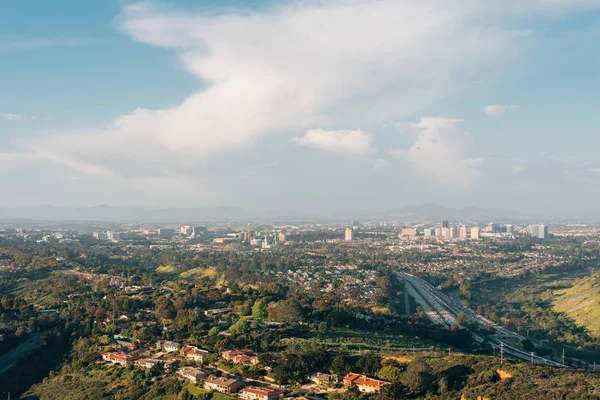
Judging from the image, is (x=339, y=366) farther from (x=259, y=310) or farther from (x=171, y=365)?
(x=259, y=310)

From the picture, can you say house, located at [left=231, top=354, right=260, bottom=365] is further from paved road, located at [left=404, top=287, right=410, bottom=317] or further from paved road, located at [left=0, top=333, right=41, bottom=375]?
paved road, located at [left=404, top=287, right=410, bottom=317]

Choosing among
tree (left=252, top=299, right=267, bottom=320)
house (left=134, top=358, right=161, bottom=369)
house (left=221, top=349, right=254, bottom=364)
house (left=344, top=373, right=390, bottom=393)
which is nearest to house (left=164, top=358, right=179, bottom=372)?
house (left=134, top=358, right=161, bottom=369)

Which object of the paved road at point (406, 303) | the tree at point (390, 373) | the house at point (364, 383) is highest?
the tree at point (390, 373)

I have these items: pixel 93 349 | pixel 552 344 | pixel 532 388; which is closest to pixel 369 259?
pixel 552 344

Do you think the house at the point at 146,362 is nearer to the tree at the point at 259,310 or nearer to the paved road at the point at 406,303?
the tree at the point at 259,310

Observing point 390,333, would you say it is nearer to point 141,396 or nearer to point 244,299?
point 244,299

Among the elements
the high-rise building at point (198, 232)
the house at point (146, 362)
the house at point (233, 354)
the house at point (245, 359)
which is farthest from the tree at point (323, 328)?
the high-rise building at point (198, 232)
